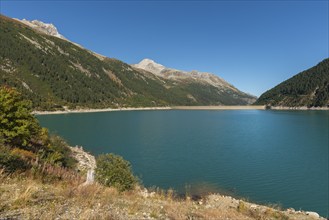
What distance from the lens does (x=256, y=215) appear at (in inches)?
528

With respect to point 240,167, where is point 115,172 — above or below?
above

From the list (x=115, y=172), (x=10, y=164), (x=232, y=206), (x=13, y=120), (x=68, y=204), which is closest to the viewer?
(x=68, y=204)

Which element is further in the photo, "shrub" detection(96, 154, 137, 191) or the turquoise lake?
the turquoise lake

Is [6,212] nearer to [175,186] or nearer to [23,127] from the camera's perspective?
[23,127]

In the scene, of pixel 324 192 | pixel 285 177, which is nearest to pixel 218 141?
pixel 285 177

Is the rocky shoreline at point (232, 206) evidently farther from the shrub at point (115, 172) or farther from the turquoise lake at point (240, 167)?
the turquoise lake at point (240, 167)

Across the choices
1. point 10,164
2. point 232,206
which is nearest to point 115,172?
point 232,206

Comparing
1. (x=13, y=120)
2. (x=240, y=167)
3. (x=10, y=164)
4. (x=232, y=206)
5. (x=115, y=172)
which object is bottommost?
(x=240, y=167)

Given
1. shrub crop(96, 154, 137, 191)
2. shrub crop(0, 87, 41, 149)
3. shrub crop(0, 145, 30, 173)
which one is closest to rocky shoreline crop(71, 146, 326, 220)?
shrub crop(96, 154, 137, 191)

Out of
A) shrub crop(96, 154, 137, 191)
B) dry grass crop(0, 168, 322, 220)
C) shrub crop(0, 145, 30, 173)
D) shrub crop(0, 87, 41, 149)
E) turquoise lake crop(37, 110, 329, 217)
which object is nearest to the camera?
dry grass crop(0, 168, 322, 220)

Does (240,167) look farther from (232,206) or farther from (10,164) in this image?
(10,164)

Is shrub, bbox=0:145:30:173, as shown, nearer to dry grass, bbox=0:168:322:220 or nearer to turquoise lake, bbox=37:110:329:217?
dry grass, bbox=0:168:322:220

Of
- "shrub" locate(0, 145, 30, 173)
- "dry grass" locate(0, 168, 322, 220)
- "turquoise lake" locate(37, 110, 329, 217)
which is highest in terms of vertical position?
"shrub" locate(0, 145, 30, 173)

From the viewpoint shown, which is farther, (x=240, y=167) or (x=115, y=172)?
(x=240, y=167)
